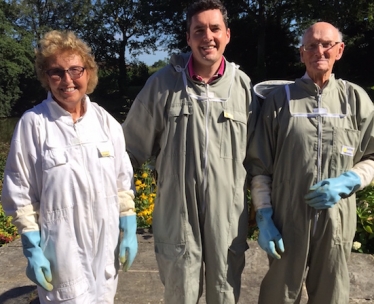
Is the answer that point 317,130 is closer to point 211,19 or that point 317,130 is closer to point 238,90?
point 238,90

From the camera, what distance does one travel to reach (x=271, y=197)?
2.43m

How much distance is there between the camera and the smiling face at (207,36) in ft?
7.58

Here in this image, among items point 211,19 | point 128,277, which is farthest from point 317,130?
point 128,277

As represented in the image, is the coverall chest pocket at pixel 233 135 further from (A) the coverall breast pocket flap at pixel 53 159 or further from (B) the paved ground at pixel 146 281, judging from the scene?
(B) the paved ground at pixel 146 281

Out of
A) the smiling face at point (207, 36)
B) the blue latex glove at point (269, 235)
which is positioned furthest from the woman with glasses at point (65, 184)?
the blue latex glove at point (269, 235)

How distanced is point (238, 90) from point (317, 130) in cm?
46

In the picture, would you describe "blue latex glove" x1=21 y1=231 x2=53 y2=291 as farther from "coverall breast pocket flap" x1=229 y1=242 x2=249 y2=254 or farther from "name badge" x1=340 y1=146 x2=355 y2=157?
"name badge" x1=340 y1=146 x2=355 y2=157

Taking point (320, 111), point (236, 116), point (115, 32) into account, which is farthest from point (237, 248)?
point (115, 32)

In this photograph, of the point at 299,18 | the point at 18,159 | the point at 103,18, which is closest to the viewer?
the point at 18,159

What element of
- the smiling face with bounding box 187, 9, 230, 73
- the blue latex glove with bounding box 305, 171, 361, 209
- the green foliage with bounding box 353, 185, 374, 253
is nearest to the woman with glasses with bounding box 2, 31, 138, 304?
the smiling face with bounding box 187, 9, 230, 73

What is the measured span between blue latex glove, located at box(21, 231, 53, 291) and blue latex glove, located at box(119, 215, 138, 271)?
383mm

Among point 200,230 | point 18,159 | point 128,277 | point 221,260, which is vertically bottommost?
point 128,277

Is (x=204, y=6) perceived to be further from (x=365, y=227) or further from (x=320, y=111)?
(x=365, y=227)

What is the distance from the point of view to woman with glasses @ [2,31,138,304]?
198 centimetres
